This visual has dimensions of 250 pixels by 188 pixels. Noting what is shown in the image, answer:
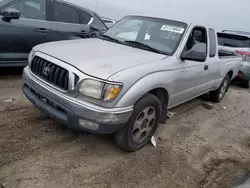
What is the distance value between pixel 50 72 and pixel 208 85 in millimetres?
3104

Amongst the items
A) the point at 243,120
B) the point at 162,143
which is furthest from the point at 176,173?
the point at 243,120

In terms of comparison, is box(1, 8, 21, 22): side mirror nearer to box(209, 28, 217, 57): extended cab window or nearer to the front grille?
the front grille

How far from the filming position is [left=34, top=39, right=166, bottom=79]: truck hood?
9.33 ft

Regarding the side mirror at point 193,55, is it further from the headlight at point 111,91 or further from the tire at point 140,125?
the headlight at point 111,91

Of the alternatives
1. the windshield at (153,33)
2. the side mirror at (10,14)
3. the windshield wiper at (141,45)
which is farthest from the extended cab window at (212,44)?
the side mirror at (10,14)

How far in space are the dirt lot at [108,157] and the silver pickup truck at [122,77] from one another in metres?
0.35

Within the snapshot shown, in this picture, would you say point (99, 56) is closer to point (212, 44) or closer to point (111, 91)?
point (111, 91)

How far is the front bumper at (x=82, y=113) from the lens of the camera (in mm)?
2762

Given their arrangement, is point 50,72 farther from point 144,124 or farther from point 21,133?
point 144,124

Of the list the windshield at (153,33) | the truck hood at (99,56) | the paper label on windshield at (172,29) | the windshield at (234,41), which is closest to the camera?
the truck hood at (99,56)

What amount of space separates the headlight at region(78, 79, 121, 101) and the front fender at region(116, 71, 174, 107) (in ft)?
0.39

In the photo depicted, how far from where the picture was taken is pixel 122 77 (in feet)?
9.16

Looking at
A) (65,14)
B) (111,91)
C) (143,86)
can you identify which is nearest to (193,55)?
(143,86)

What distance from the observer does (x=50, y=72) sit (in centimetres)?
305
